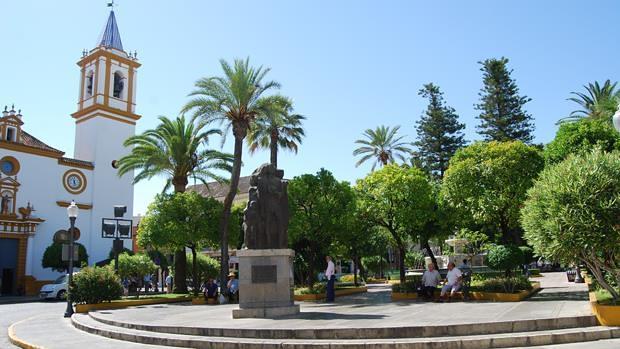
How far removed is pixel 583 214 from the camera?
32.0 feet

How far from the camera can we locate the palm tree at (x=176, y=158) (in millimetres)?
27469

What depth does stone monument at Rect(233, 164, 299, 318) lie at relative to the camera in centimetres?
1293

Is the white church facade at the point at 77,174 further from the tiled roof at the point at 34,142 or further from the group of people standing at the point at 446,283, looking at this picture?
the group of people standing at the point at 446,283

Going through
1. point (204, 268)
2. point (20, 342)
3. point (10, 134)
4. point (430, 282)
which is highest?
point (10, 134)

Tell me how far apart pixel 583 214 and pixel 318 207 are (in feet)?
43.2

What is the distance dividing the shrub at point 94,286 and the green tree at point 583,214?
1545 cm

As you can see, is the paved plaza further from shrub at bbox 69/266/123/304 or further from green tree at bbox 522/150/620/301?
shrub at bbox 69/266/123/304

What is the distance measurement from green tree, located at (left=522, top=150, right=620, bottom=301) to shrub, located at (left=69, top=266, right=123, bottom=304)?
15.5m

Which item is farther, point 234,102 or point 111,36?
point 111,36

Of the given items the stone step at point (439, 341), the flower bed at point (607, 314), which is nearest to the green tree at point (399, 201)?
the flower bed at point (607, 314)

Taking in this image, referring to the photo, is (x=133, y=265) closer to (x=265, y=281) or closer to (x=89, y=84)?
(x=265, y=281)

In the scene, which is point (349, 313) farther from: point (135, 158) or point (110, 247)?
point (110, 247)

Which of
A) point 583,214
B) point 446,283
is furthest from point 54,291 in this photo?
point 583,214

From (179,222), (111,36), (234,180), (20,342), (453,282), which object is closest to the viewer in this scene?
(20,342)
